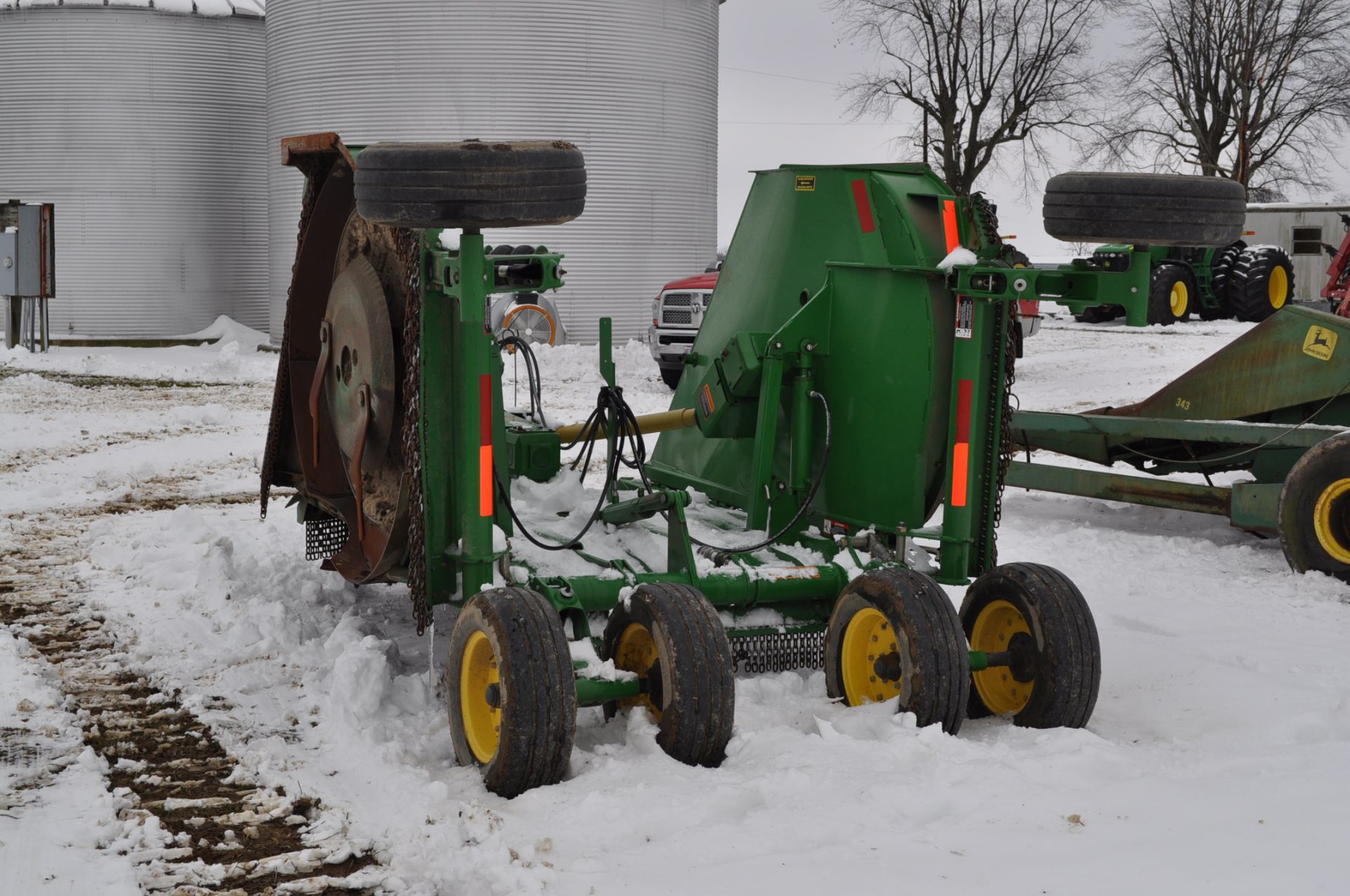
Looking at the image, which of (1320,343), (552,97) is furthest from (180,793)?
(552,97)

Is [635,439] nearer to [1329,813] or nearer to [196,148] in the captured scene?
[1329,813]

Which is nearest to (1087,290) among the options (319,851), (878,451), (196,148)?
(878,451)

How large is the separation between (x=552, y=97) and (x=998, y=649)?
1841 cm

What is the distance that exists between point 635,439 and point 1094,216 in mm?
2273

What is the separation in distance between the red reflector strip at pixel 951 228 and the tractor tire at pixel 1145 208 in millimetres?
672

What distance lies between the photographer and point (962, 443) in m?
5.23

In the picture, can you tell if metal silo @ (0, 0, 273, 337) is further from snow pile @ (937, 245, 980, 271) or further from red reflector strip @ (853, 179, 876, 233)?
snow pile @ (937, 245, 980, 271)

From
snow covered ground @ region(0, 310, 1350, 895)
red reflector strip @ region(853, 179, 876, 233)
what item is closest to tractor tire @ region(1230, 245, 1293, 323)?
snow covered ground @ region(0, 310, 1350, 895)

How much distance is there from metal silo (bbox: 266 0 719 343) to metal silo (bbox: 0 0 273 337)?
2810 millimetres

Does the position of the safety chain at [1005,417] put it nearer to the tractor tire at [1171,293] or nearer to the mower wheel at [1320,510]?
the mower wheel at [1320,510]

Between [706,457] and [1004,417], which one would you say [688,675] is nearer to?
[1004,417]

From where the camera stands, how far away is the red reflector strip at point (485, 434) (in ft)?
15.6

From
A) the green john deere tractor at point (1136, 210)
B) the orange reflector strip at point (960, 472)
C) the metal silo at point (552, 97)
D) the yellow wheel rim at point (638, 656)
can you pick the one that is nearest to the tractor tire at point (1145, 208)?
the green john deere tractor at point (1136, 210)

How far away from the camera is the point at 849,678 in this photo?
5.02 metres
